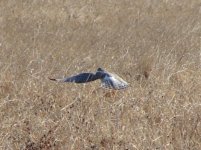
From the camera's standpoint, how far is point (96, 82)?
12.3 feet

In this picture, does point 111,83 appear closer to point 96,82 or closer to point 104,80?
point 104,80

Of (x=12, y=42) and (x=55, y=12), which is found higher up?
(x=12, y=42)

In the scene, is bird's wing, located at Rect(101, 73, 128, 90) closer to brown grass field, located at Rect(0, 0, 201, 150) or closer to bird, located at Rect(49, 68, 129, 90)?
bird, located at Rect(49, 68, 129, 90)

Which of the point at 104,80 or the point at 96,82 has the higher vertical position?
the point at 104,80

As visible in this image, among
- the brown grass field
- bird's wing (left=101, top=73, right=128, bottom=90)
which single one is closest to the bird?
bird's wing (left=101, top=73, right=128, bottom=90)

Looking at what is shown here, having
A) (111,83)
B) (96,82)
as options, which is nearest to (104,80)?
(111,83)

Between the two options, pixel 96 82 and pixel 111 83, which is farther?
pixel 96 82

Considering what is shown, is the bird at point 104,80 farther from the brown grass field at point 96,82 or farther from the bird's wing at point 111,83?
the brown grass field at point 96,82

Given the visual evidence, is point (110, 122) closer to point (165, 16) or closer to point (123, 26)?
point (123, 26)

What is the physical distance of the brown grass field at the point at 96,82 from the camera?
2.86 m

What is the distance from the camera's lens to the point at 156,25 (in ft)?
22.7

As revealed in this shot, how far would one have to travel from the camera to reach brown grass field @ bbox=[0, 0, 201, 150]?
9.37 feet

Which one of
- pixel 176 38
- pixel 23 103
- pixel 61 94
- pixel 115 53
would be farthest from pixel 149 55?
pixel 23 103

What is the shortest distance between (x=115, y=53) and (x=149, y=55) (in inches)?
14.2
